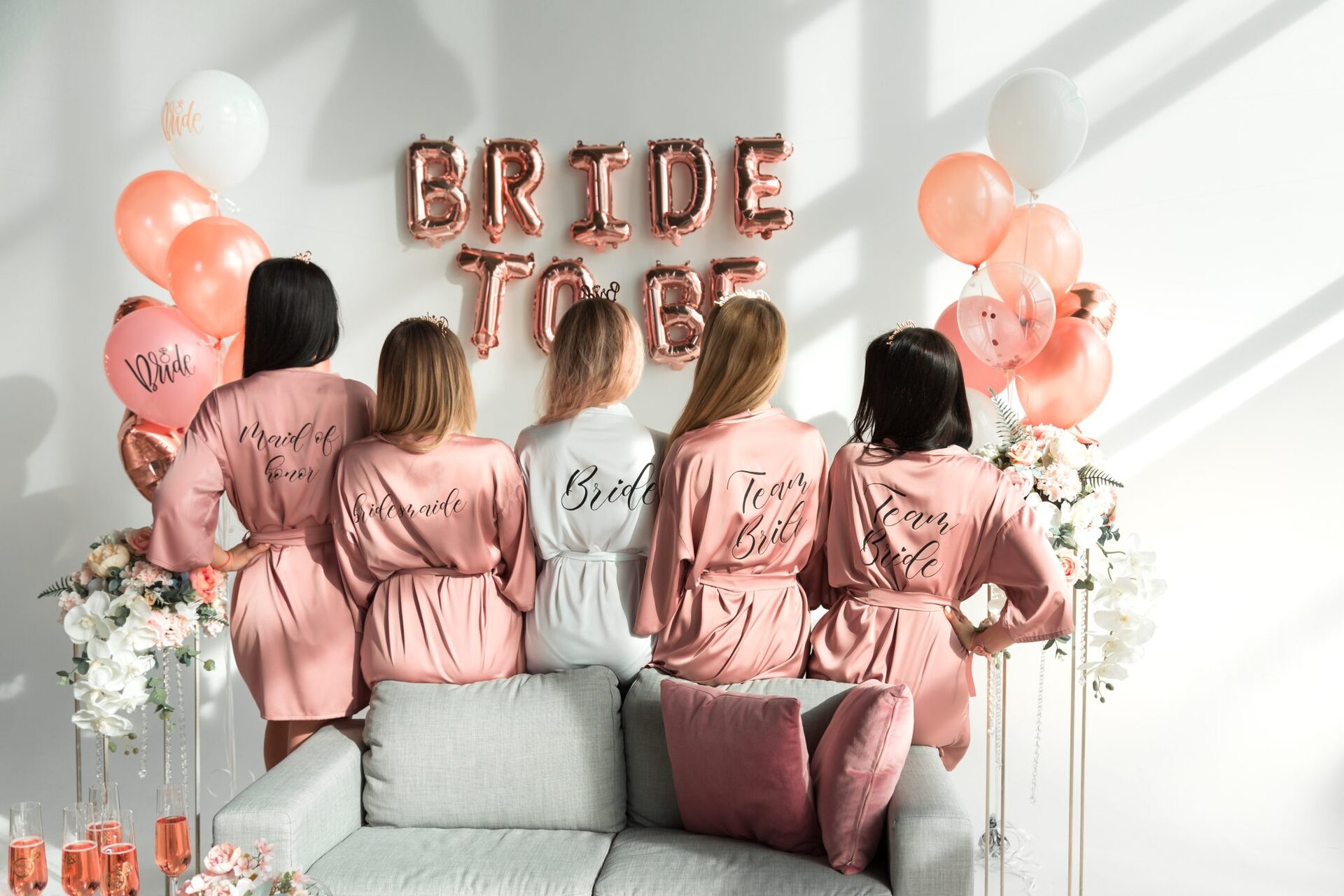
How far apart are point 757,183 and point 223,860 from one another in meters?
2.64

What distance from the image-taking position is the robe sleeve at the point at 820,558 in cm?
256

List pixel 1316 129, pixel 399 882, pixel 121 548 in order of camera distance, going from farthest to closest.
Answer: pixel 1316 129
pixel 121 548
pixel 399 882

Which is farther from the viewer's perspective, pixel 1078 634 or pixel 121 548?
pixel 1078 634

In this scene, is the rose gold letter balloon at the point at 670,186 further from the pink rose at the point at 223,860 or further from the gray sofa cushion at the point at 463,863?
the pink rose at the point at 223,860

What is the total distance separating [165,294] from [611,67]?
1.88 meters

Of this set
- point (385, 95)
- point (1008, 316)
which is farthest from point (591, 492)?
point (385, 95)

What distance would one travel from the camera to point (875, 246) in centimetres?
362

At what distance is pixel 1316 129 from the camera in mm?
3420

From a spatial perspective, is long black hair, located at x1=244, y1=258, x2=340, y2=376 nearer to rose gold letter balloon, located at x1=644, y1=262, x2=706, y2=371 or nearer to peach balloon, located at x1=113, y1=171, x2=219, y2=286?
peach balloon, located at x1=113, y1=171, x2=219, y2=286

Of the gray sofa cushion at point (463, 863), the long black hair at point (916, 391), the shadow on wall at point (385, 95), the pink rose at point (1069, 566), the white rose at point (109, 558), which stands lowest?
the gray sofa cushion at point (463, 863)

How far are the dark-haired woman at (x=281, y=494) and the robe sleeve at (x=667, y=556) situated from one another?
77 cm

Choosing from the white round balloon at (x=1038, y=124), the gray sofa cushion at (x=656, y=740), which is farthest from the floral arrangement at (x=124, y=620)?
the white round balloon at (x=1038, y=124)

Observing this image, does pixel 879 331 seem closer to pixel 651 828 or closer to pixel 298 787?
pixel 651 828

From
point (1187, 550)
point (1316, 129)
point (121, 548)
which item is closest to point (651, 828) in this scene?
point (121, 548)
